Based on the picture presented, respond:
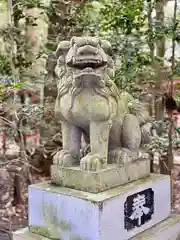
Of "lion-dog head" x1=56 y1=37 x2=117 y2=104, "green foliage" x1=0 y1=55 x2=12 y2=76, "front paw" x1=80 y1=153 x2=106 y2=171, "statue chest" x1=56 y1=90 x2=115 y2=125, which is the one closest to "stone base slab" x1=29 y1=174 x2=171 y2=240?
"front paw" x1=80 y1=153 x2=106 y2=171

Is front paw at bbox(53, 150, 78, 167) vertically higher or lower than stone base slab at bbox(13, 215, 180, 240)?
higher

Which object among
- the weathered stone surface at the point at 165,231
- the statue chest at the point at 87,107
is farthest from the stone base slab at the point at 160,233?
the statue chest at the point at 87,107

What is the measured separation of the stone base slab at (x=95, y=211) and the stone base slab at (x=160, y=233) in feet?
0.10

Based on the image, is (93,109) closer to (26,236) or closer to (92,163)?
(92,163)

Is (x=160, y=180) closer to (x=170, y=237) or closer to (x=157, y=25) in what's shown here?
(x=170, y=237)

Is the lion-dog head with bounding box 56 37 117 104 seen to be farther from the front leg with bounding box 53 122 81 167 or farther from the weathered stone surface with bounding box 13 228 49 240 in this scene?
the weathered stone surface with bounding box 13 228 49 240

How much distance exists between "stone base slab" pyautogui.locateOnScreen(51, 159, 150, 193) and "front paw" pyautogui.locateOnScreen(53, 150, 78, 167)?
0.11 feet

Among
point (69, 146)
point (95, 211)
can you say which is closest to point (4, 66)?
point (69, 146)

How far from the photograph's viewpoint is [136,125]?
2.06 meters

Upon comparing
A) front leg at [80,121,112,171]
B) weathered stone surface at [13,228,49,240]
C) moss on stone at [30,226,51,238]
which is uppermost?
front leg at [80,121,112,171]

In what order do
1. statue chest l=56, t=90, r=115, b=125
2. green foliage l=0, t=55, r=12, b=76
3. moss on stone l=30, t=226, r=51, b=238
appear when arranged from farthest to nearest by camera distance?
green foliage l=0, t=55, r=12, b=76
moss on stone l=30, t=226, r=51, b=238
statue chest l=56, t=90, r=115, b=125

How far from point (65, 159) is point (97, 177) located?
27 centimetres

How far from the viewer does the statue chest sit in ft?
5.94

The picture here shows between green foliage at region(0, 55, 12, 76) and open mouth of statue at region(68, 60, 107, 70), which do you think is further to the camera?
green foliage at region(0, 55, 12, 76)
